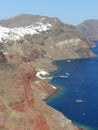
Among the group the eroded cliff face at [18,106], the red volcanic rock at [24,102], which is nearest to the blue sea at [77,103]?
the eroded cliff face at [18,106]

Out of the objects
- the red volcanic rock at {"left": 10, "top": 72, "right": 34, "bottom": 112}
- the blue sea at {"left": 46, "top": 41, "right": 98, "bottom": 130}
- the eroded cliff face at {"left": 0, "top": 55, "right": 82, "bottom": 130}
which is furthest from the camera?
the blue sea at {"left": 46, "top": 41, "right": 98, "bottom": 130}

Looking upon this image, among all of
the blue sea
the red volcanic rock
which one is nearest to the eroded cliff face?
the red volcanic rock

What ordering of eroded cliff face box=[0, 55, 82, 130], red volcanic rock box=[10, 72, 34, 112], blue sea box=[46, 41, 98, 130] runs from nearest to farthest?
eroded cliff face box=[0, 55, 82, 130] < red volcanic rock box=[10, 72, 34, 112] < blue sea box=[46, 41, 98, 130]

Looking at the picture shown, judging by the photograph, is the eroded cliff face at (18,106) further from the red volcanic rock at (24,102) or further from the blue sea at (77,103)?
the blue sea at (77,103)

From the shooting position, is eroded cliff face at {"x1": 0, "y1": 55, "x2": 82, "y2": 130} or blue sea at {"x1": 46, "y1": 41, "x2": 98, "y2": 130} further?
blue sea at {"x1": 46, "y1": 41, "x2": 98, "y2": 130}

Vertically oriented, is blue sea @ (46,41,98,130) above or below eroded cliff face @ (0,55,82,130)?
below

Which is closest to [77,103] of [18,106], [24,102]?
[24,102]

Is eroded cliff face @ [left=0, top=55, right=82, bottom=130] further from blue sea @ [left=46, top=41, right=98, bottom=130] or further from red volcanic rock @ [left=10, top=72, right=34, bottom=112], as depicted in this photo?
blue sea @ [left=46, top=41, right=98, bottom=130]

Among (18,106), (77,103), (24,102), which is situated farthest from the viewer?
(77,103)

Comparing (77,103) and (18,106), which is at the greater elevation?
(18,106)

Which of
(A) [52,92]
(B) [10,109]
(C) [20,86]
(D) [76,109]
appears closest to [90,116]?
(D) [76,109]

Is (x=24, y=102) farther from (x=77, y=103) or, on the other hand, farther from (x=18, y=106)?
(x=77, y=103)

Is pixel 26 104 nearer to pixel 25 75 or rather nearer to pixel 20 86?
pixel 20 86
